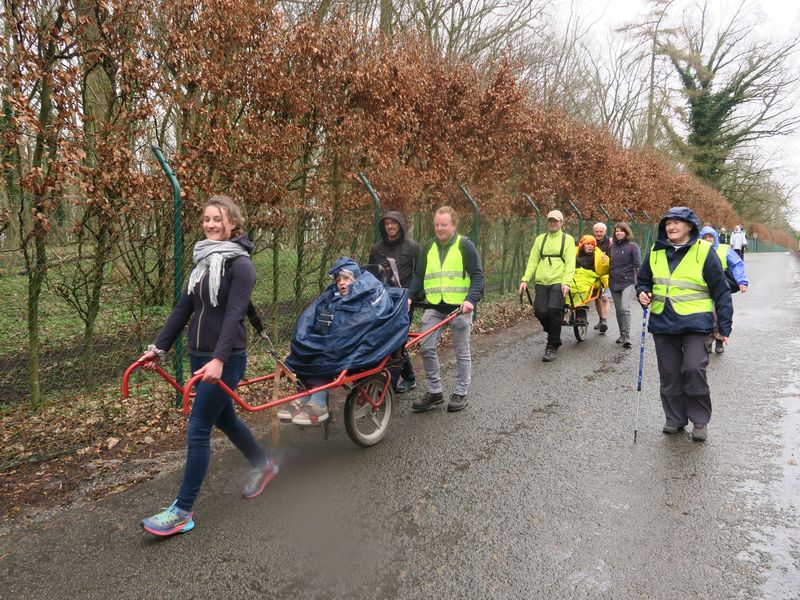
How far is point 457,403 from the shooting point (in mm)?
5555

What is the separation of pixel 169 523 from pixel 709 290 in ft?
14.9

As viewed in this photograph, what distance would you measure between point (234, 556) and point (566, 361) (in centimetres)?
569

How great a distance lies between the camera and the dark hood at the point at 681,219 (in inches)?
184

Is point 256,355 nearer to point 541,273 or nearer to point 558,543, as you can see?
point 541,273

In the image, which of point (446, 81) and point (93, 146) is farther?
point (446, 81)

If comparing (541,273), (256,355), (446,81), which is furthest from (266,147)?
(446,81)

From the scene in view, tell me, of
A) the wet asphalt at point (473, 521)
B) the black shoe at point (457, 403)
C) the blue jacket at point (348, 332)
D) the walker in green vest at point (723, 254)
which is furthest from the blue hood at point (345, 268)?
the walker in green vest at point (723, 254)

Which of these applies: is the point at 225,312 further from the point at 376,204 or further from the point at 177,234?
the point at 376,204

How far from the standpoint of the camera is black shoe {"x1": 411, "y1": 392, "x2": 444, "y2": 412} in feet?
18.1

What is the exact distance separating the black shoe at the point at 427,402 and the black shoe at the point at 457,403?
0.38 feet

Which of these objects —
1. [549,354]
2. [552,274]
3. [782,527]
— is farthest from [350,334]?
[549,354]

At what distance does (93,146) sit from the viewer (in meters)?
5.19

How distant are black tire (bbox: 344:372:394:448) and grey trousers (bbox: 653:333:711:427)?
252 cm

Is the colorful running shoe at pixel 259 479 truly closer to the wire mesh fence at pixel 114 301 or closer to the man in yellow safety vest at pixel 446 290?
the man in yellow safety vest at pixel 446 290
